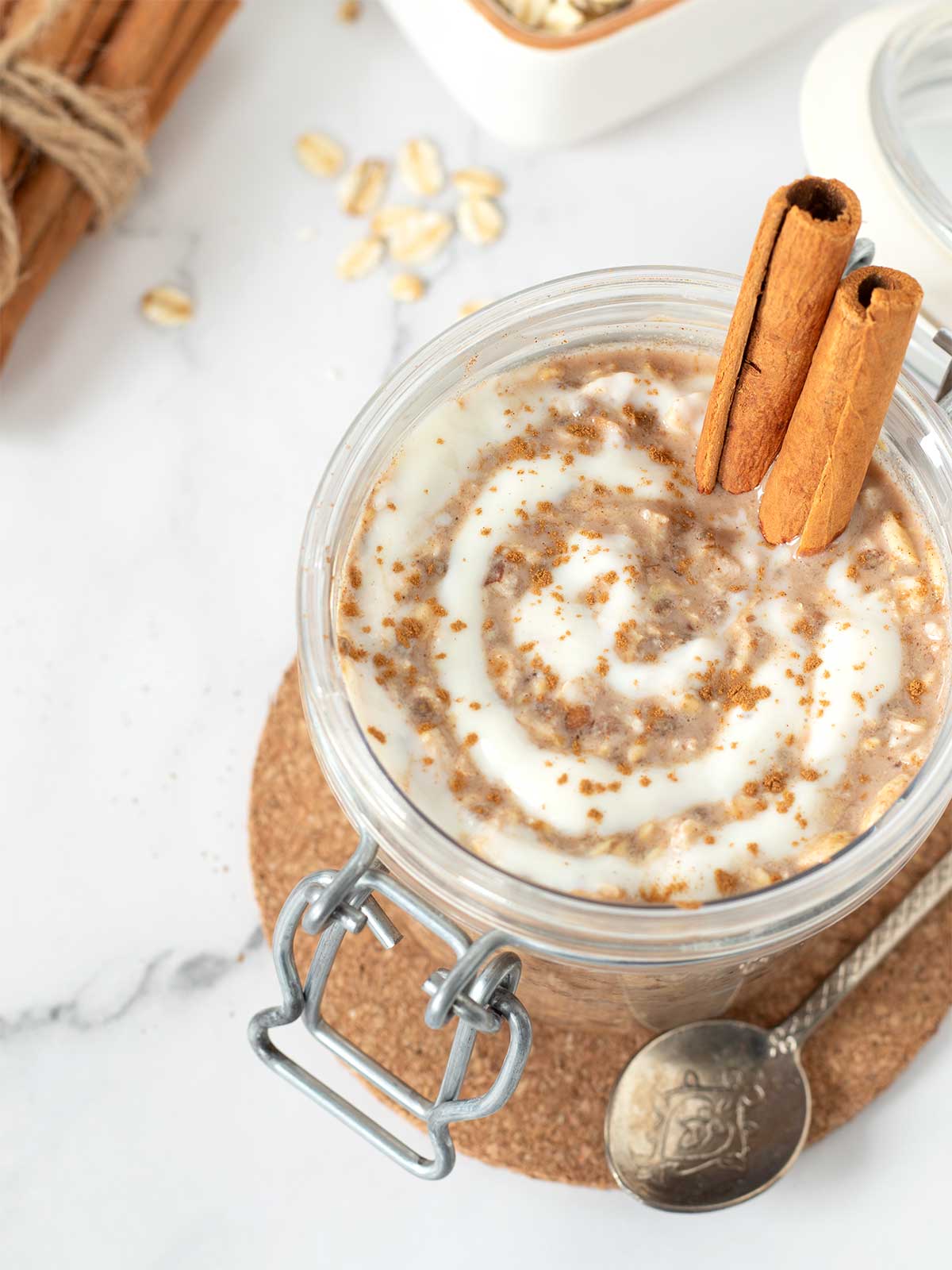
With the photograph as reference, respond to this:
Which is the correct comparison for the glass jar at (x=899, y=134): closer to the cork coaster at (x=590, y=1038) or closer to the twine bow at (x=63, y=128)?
the cork coaster at (x=590, y=1038)

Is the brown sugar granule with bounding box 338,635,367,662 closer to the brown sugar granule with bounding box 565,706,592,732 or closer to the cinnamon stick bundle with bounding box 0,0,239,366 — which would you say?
the brown sugar granule with bounding box 565,706,592,732

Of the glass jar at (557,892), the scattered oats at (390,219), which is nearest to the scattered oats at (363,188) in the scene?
the scattered oats at (390,219)

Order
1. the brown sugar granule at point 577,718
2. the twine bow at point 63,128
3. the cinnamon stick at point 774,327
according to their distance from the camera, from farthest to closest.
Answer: the twine bow at point 63,128, the brown sugar granule at point 577,718, the cinnamon stick at point 774,327

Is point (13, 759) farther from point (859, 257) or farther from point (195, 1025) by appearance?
point (859, 257)

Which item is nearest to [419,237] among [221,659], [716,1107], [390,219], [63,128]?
[390,219]

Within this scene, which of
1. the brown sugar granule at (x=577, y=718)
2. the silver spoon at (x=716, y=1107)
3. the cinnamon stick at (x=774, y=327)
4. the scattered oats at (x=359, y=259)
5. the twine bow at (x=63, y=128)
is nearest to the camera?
the cinnamon stick at (x=774, y=327)

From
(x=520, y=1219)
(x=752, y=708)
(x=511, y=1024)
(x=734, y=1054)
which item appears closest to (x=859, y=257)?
(x=752, y=708)

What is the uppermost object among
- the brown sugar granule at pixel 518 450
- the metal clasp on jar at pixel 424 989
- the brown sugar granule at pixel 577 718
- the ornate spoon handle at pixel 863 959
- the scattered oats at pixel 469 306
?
the brown sugar granule at pixel 518 450

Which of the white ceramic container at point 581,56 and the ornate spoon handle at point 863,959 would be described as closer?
the ornate spoon handle at point 863,959
